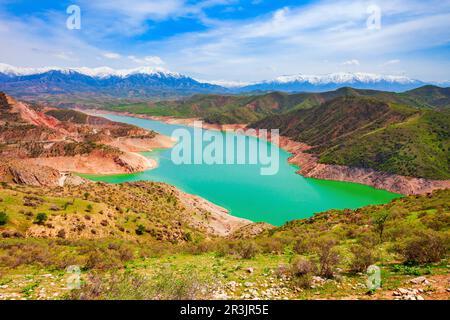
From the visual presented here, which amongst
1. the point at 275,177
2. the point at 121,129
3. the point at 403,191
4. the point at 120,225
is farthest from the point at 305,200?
the point at 121,129

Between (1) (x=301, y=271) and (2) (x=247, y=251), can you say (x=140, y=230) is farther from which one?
(1) (x=301, y=271)

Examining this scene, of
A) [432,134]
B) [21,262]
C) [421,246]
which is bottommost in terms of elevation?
[21,262]

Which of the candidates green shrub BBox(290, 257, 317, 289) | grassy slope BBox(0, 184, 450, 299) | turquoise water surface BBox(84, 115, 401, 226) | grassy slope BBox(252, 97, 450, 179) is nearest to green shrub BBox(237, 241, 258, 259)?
grassy slope BBox(0, 184, 450, 299)

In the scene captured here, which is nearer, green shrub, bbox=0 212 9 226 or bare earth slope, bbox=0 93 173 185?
green shrub, bbox=0 212 9 226

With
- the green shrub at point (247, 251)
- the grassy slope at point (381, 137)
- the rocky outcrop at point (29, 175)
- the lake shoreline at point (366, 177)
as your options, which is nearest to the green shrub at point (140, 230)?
the green shrub at point (247, 251)

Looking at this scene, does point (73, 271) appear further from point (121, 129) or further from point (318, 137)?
point (121, 129)

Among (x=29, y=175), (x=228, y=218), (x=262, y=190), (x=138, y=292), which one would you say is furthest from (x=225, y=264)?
(x=262, y=190)

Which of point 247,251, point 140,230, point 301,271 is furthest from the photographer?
point 140,230

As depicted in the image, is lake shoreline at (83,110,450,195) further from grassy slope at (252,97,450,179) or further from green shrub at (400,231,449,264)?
green shrub at (400,231,449,264)
